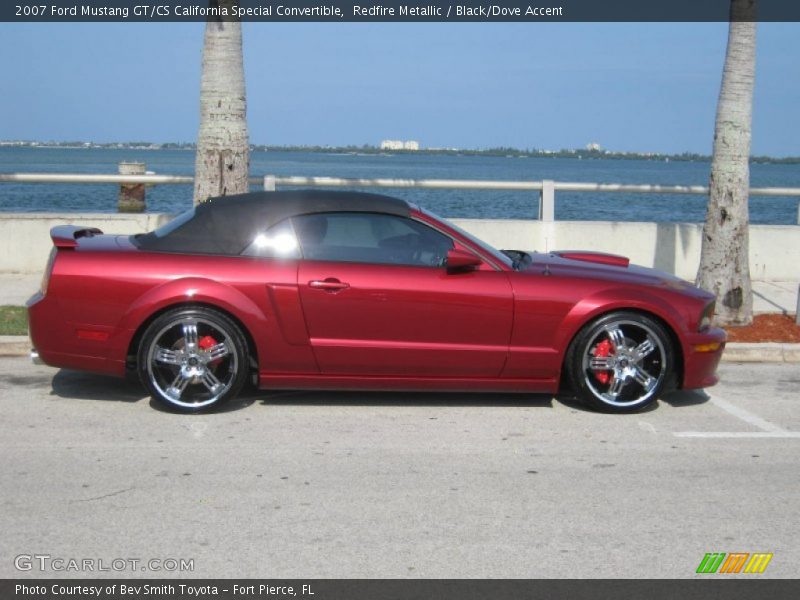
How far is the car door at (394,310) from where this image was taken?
6820mm

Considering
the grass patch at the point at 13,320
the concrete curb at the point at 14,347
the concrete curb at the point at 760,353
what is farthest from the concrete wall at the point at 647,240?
the concrete curb at the point at 14,347

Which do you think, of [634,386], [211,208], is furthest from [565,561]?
[211,208]

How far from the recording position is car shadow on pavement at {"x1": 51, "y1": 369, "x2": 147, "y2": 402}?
734 centimetres

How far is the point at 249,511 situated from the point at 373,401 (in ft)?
7.86

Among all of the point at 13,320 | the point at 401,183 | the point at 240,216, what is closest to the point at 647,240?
the point at 401,183

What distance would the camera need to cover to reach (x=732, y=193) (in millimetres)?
10148

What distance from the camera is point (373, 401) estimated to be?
7398 mm

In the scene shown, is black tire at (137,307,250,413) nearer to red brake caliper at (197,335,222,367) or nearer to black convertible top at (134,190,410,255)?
red brake caliper at (197,335,222,367)

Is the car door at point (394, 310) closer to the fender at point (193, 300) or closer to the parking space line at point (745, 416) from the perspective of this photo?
the fender at point (193, 300)

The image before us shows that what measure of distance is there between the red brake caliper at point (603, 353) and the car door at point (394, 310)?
652 mm

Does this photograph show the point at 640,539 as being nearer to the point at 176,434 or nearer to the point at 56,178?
the point at 176,434

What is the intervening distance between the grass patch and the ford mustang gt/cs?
2200mm
